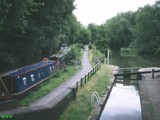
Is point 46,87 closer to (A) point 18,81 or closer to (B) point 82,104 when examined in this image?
(A) point 18,81

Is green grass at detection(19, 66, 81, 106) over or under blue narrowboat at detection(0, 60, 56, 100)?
under

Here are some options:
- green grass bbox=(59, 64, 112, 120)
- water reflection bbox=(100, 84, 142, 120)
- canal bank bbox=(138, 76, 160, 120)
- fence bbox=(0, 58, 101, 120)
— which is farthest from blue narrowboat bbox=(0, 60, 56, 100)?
canal bank bbox=(138, 76, 160, 120)

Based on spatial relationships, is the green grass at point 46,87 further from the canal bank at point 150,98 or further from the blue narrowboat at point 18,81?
the canal bank at point 150,98

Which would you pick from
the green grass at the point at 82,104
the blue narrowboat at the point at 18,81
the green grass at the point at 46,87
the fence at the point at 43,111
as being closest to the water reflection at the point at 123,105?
the green grass at the point at 82,104

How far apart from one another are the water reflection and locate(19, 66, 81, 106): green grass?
3.44 metres

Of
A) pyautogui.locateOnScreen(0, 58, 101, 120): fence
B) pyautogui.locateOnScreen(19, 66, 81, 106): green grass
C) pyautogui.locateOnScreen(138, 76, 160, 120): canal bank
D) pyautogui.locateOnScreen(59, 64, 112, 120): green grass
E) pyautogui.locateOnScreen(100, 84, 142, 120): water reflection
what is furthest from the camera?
pyautogui.locateOnScreen(100, 84, 142, 120): water reflection

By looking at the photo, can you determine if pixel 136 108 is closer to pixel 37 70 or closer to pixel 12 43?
pixel 37 70

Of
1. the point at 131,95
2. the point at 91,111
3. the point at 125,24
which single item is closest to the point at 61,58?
the point at 131,95

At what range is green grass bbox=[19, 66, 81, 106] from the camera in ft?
45.0

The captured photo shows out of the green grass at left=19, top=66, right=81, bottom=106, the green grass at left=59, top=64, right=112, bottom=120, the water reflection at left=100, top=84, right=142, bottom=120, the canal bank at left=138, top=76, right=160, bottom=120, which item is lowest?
the water reflection at left=100, top=84, right=142, bottom=120

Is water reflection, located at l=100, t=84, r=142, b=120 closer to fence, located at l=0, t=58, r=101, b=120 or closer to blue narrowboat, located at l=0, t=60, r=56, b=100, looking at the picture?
fence, located at l=0, t=58, r=101, b=120

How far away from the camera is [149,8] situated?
186ft

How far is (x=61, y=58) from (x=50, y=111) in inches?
595

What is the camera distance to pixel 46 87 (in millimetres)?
16641
